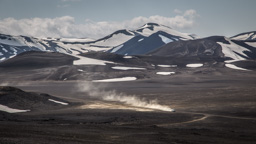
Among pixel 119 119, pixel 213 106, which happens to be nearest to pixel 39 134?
pixel 119 119

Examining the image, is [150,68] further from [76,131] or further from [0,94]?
[76,131]

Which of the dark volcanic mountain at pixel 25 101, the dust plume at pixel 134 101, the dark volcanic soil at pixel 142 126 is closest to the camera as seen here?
the dark volcanic soil at pixel 142 126

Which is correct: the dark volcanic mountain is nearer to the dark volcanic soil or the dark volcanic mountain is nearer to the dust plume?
the dark volcanic soil

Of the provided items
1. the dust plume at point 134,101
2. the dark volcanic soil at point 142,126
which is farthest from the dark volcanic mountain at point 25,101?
the dust plume at point 134,101

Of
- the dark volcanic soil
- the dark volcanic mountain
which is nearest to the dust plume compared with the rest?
the dark volcanic soil

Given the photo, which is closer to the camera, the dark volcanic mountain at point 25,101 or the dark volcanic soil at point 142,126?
the dark volcanic soil at point 142,126

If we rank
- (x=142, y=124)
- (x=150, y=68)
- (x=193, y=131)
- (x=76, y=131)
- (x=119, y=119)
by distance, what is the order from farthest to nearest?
(x=150, y=68)
(x=119, y=119)
(x=142, y=124)
(x=193, y=131)
(x=76, y=131)

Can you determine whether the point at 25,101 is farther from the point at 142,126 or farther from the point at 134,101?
the point at 142,126

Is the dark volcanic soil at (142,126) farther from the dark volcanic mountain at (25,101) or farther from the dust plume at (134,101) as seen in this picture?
the dark volcanic mountain at (25,101)

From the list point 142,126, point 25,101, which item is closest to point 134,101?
point 25,101

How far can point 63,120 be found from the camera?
47.0 m

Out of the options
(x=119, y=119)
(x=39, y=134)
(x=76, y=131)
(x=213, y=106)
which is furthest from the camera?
(x=213, y=106)

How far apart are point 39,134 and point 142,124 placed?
15705 millimetres

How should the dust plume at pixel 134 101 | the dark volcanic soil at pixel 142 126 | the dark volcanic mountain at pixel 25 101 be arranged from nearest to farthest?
the dark volcanic soil at pixel 142 126, the dark volcanic mountain at pixel 25 101, the dust plume at pixel 134 101
